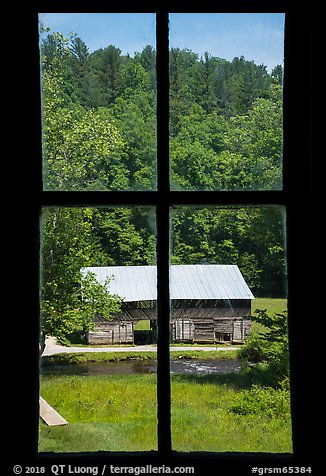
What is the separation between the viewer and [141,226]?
1768 mm

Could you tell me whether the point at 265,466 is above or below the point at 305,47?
below

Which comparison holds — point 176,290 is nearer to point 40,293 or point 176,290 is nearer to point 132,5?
point 40,293

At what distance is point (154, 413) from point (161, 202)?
47cm

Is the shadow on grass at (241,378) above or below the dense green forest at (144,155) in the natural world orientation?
below

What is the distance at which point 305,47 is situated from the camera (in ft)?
5.75

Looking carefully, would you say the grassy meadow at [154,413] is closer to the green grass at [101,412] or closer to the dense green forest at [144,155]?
the green grass at [101,412]

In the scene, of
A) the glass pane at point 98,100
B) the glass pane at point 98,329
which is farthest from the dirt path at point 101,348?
the glass pane at point 98,100

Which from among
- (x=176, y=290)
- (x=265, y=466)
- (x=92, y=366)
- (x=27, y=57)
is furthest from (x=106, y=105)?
(x=265, y=466)

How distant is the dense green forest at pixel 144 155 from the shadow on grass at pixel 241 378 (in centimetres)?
18

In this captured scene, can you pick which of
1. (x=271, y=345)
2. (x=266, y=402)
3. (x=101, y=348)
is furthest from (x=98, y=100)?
(x=266, y=402)

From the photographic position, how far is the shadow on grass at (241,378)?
1751 mm

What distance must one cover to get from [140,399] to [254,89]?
0.75m

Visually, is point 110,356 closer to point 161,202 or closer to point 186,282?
point 186,282

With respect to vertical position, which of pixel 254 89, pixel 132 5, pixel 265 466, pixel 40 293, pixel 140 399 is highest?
pixel 132 5
